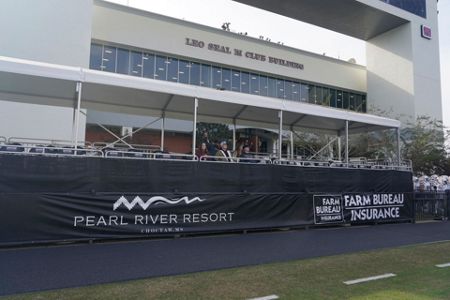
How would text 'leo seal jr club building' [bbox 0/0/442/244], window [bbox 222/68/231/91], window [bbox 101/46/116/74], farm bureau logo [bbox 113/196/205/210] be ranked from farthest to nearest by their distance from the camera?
1. window [bbox 222/68/231/91]
2. window [bbox 101/46/116/74]
3. farm bureau logo [bbox 113/196/205/210]
4. text 'leo seal jr club building' [bbox 0/0/442/244]

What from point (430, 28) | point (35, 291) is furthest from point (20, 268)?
point (430, 28)

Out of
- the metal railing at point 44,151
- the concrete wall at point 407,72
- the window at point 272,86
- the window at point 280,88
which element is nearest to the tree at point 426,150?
the concrete wall at point 407,72

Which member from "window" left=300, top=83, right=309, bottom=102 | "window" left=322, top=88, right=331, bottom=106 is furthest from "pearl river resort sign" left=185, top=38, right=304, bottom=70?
"window" left=322, top=88, right=331, bottom=106

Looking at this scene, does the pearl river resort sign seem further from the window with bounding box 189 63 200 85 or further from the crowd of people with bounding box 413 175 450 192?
the crowd of people with bounding box 413 175 450 192

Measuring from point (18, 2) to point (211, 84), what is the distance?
43.6ft

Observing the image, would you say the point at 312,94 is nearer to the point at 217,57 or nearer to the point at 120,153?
the point at 217,57

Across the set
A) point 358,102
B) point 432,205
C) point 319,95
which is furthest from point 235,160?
point 358,102

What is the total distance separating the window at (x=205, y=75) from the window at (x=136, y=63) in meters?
4.70

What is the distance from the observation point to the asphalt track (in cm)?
610

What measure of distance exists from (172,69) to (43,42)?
9.31m

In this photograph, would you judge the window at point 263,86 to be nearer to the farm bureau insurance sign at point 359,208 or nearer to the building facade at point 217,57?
the building facade at point 217,57

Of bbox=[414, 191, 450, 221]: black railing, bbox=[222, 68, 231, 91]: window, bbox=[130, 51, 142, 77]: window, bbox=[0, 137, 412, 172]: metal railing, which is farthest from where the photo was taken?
bbox=[222, 68, 231, 91]: window

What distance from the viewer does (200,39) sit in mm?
28609

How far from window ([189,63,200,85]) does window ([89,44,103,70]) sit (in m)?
6.49
